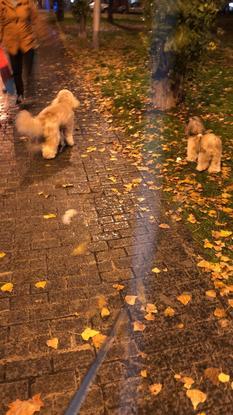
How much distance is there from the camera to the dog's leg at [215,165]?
6.17m

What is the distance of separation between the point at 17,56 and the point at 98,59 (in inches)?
247

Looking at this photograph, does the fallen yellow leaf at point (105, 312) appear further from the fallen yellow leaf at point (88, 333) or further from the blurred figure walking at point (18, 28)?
the blurred figure walking at point (18, 28)

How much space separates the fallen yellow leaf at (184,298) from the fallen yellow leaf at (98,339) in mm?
864

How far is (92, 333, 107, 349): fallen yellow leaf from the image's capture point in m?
3.42

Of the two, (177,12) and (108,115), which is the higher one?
(177,12)

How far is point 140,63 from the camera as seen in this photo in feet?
44.0

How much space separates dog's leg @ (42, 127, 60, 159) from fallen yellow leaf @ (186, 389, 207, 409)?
4.59 metres

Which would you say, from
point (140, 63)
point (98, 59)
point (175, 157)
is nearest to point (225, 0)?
point (175, 157)

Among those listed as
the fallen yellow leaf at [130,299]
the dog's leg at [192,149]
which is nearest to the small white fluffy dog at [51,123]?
the dog's leg at [192,149]

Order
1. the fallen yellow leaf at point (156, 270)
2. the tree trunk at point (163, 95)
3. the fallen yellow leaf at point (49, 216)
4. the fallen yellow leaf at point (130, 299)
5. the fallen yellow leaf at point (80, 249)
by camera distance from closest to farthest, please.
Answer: the fallen yellow leaf at point (130, 299)
the fallen yellow leaf at point (156, 270)
the fallen yellow leaf at point (80, 249)
the fallen yellow leaf at point (49, 216)
the tree trunk at point (163, 95)

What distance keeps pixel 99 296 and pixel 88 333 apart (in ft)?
1.58

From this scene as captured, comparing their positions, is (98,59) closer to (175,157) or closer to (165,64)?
(165,64)

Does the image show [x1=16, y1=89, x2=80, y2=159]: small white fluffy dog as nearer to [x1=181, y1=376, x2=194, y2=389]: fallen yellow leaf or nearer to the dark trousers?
the dark trousers

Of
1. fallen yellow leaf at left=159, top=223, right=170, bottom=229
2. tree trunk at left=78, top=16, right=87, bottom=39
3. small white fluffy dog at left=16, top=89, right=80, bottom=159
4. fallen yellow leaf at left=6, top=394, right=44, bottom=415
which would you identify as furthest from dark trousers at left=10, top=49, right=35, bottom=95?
tree trunk at left=78, top=16, right=87, bottom=39
